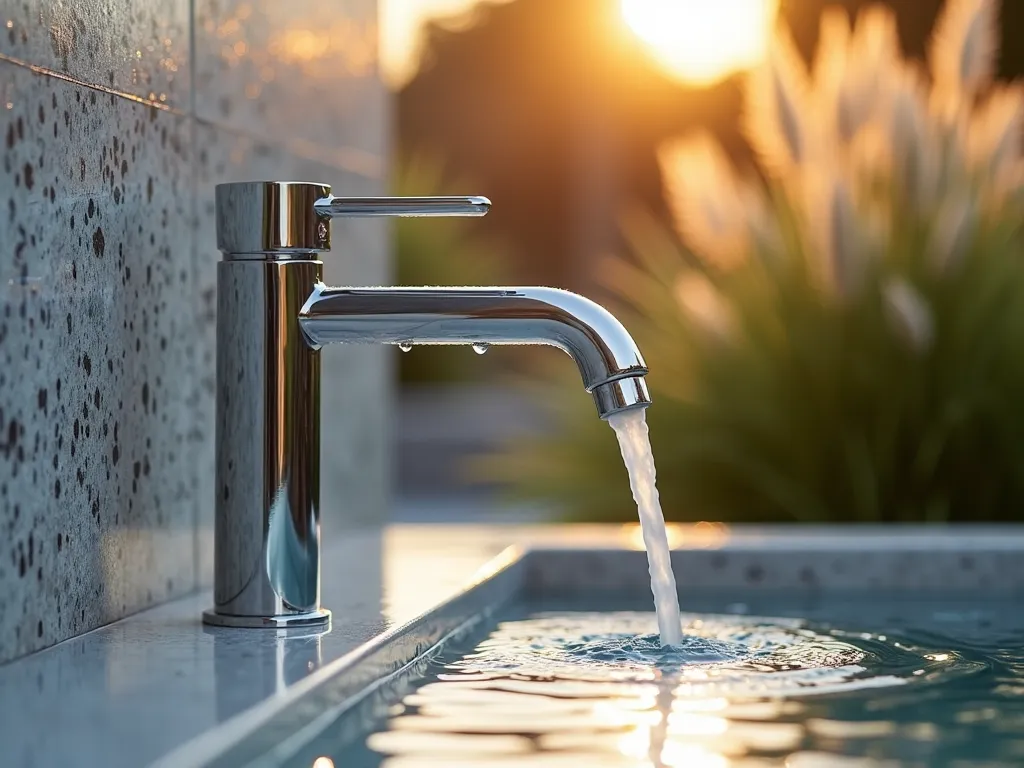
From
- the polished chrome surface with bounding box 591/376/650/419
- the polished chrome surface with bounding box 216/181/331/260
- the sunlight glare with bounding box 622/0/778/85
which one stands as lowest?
the polished chrome surface with bounding box 591/376/650/419

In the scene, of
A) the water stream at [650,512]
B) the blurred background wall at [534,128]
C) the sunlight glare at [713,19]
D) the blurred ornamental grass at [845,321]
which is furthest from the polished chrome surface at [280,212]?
the sunlight glare at [713,19]

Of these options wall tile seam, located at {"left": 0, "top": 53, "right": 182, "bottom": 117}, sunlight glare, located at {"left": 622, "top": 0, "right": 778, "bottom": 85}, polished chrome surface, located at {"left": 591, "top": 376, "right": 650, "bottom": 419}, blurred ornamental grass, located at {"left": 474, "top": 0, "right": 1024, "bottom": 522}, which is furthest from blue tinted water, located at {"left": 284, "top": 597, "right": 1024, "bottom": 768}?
sunlight glare, located at {"left": 622, "top": 0, "right": 778, "bottom": 85}

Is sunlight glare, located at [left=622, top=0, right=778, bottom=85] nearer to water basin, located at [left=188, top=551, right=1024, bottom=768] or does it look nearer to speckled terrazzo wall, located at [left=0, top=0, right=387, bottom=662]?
speckled terrazzo wall, located at [left=0, top=0, right=387, bottom=662]

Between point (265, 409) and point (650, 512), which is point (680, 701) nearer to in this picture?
point (650, 512)

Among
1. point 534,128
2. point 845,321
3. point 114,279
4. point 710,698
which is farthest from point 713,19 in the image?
point 534,128

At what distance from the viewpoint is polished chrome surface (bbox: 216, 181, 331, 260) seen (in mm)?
1508

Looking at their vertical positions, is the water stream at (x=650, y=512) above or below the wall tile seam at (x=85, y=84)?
below

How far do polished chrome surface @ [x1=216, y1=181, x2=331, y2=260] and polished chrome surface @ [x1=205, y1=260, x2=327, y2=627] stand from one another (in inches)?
0.5

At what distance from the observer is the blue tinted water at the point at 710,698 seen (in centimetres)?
119

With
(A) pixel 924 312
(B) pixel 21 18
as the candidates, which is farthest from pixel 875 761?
(A) pixel 924 312

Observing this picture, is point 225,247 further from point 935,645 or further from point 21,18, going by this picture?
point 935,645

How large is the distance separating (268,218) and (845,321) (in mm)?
2286

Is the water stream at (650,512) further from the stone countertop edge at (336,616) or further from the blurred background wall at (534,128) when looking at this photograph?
the blurred background wall at (534,128)

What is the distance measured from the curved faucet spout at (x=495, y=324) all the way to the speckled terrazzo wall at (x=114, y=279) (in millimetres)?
220
